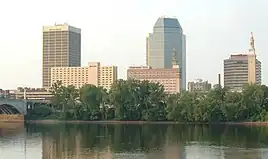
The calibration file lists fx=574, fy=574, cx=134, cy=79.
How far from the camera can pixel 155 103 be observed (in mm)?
106250

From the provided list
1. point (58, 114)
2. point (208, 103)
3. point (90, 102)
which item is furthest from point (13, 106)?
point (208, 103)

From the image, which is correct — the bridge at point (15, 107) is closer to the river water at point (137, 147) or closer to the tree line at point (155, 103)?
the tree line at point (155, 103)

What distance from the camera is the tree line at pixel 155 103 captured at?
328 ft

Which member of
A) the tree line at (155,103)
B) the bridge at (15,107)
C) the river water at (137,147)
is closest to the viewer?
the river water at (137,147)

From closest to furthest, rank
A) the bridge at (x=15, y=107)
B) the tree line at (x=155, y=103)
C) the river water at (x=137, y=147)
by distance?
the river water at (x=137, y=147)
the tree line at (x=155, y=103)
the bridge at (x=15, y=107)

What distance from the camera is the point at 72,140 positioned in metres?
64.6

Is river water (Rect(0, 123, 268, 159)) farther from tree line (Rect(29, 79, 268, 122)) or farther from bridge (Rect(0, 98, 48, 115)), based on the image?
bridge (Rect(0, 98, 48, 115))

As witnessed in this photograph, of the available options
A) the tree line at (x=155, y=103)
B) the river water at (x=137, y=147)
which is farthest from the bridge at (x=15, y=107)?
the river water at (x=137, y=147)

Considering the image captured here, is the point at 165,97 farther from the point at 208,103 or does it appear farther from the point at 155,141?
the point at 155,141

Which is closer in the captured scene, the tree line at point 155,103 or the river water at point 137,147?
the river water at point 137,147

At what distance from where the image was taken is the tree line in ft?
328

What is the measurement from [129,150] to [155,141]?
1041 cm

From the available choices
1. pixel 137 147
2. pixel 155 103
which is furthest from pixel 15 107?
pixel 137 147

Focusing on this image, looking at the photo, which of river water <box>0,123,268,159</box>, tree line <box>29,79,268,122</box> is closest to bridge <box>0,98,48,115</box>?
tree line <box>29,79,268,122</box>
